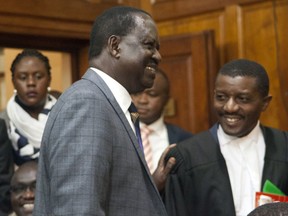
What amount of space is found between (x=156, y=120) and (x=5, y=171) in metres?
1.03

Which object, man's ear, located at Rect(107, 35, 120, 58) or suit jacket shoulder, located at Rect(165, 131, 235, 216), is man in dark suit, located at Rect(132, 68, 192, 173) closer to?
suit jacket shoulder, located at Rect(165, 131, 235, 216)

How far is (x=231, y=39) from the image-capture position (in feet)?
15.0

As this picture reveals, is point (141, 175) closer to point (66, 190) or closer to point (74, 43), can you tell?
point (66, 190)

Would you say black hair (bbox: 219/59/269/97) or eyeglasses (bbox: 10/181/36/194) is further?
eyeglasses (bbox: 10/181/36/194)

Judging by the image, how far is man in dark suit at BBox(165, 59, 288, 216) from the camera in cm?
312

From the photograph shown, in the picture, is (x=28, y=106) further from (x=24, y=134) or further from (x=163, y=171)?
(x=163, y=171)

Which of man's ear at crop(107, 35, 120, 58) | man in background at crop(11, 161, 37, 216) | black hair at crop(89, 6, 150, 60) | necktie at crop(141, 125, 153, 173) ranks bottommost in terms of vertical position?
man in background at crop(11, 161, 37, 216)

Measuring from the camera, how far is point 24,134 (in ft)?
11.8

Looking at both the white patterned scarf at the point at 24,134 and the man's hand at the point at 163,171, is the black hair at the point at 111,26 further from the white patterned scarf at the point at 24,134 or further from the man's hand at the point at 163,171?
the white patterned scarf at the point at 24,134

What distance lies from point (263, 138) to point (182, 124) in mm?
1466

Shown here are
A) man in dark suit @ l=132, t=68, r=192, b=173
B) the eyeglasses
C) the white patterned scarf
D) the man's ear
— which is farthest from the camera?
man in dark suit @ l=132, t=68, r=192, b=173

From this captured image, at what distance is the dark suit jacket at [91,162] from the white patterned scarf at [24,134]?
1.46m

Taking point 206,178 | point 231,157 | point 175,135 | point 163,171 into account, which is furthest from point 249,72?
point 175,135

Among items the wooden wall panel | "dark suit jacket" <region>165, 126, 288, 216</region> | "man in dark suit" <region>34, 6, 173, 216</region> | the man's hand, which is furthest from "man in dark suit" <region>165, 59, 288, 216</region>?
the wooden wall panel
